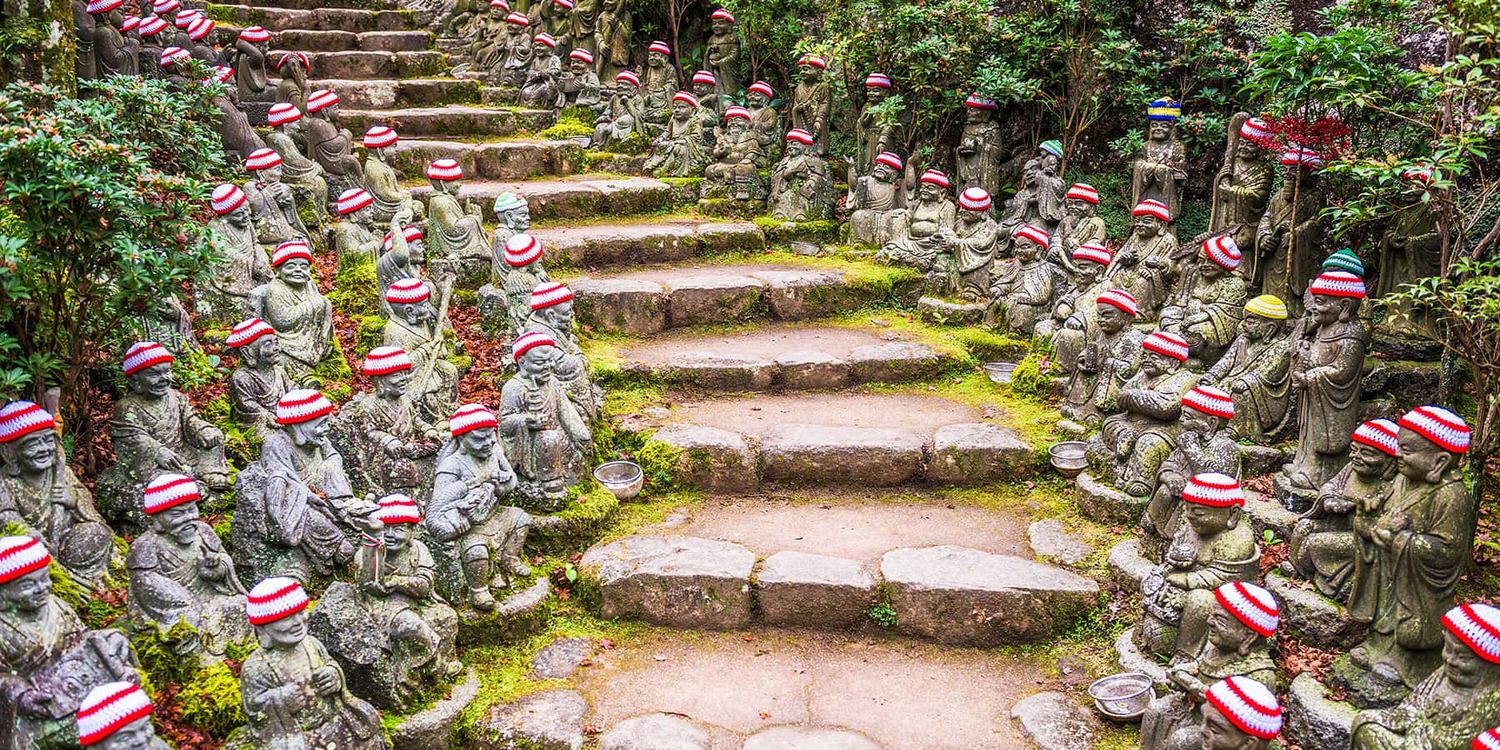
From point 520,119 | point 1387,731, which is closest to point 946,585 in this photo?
point 1387,731

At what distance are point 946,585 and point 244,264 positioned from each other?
613 centimetres

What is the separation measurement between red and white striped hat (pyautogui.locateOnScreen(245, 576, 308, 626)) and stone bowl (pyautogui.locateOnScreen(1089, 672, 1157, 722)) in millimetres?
4309

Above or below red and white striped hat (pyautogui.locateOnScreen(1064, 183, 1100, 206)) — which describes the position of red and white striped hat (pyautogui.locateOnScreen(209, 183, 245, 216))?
below

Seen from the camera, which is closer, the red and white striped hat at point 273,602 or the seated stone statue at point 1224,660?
the red and white striped hat at point 273,602

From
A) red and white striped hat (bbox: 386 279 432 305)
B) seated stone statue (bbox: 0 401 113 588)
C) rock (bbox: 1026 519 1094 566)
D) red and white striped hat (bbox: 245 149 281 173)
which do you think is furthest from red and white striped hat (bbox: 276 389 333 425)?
rock (bbox: 1026 519 1094 566)

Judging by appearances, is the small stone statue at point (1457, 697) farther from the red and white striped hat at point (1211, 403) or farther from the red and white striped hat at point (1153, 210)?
the red and white striped hat at point (1153, 210)

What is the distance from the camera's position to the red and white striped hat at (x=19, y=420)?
6098 millimetres

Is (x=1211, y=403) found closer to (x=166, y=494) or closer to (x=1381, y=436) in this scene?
(x=1381, y=436)

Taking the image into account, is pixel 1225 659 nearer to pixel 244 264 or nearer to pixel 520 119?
pixel 244 264

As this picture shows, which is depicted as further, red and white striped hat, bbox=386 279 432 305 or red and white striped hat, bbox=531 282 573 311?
red and white striped hat, bbox=531 282 573 311

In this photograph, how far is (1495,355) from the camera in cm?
634

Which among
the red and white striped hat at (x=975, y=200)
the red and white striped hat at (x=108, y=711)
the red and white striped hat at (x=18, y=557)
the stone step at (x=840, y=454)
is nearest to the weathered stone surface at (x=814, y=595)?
the stone step at (x=840, y=454)

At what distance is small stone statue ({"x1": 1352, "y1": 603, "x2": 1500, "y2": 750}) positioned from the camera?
517cm

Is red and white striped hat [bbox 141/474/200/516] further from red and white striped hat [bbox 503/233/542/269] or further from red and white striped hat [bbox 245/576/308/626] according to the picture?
red and white striped hat [bbox 503/233/542/269]
